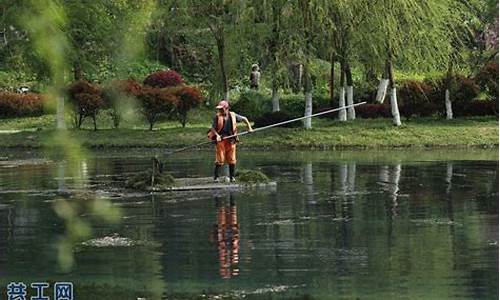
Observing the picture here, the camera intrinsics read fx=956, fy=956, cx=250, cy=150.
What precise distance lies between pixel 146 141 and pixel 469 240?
20825mm

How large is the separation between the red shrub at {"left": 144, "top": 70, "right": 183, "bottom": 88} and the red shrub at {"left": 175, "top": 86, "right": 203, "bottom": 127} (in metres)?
3.99

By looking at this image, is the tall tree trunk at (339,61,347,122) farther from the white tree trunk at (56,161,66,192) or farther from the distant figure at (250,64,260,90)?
the white tree trunk at (56,161,66,192)

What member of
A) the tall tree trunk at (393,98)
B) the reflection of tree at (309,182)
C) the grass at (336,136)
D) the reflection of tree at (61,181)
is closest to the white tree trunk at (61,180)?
the reflection of tree at (61,181)

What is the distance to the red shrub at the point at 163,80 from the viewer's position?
129 ft

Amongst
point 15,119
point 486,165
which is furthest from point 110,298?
point 15,119

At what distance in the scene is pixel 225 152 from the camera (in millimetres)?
19797

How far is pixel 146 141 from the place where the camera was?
3247 cm

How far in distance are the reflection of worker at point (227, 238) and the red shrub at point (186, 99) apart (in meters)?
17.8

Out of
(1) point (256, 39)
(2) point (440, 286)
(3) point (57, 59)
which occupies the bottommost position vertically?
(2) point (440, 286)

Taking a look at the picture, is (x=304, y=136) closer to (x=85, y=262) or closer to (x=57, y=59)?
(x=85, y=262)

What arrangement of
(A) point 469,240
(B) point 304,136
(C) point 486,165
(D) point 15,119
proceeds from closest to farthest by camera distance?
(A) point 469,240
(C) point 486,165
(B) point 304,136
(D) point 15,119

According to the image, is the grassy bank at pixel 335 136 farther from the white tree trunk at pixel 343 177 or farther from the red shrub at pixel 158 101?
the white tree trunk at pixel 343 177

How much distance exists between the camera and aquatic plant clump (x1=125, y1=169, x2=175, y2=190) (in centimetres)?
1920

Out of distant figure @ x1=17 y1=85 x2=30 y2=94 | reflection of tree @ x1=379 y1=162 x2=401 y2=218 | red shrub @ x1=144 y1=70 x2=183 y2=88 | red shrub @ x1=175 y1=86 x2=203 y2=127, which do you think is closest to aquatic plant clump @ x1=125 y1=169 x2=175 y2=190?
reflection of tree @ x1=379 y1=162 x2=401 y2=218
